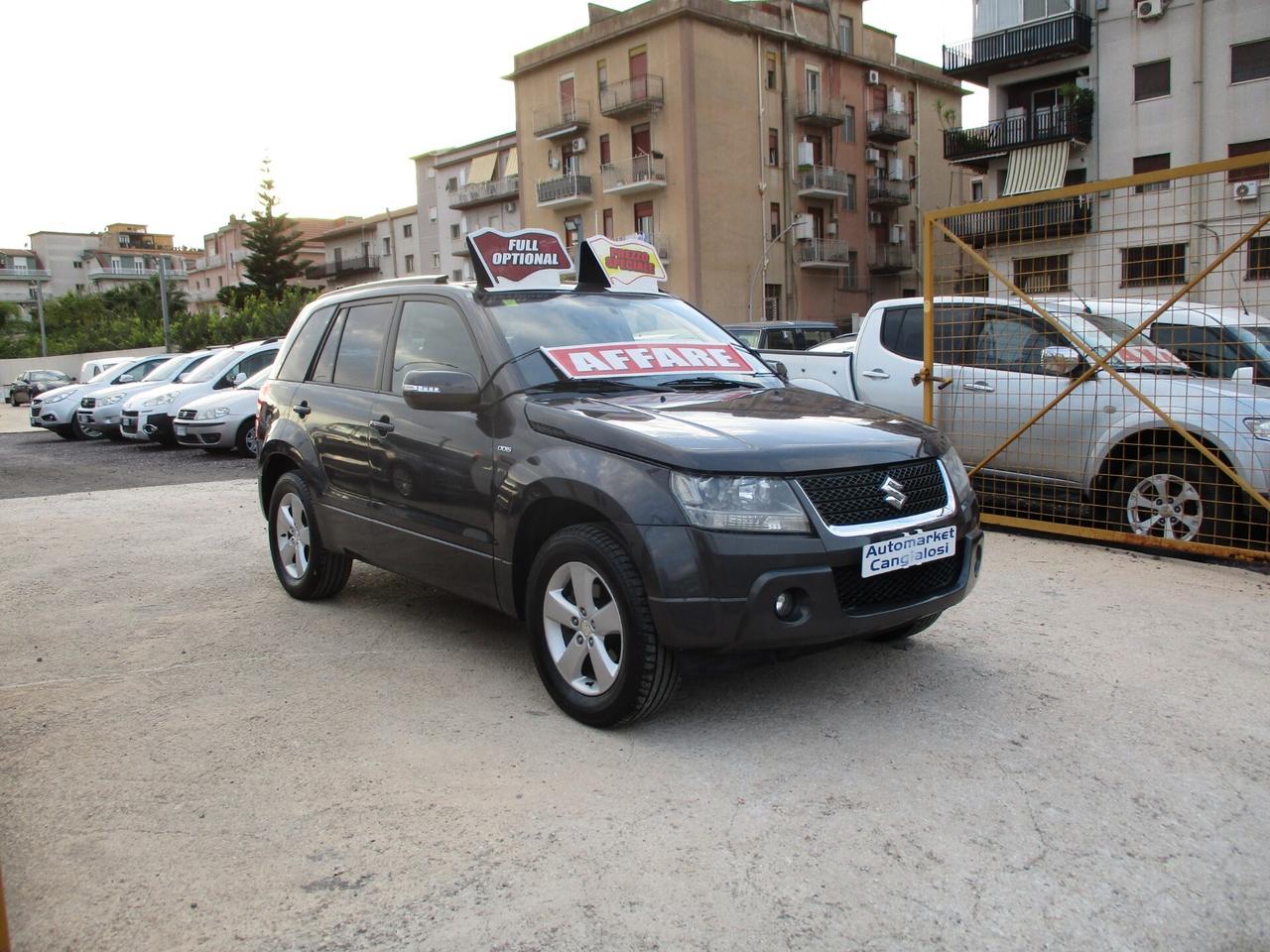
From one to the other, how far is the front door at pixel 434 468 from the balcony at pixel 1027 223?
14.9 feet

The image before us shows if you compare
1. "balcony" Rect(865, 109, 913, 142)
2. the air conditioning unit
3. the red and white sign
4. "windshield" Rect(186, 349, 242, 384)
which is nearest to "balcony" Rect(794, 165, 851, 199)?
"balcony" Rect(865, 109, 913, 142)

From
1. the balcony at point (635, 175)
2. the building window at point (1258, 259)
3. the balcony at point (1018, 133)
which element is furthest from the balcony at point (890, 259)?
the building window at point (1258, 259)

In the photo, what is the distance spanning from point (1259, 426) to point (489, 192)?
156ft

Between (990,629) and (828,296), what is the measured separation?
135 ft

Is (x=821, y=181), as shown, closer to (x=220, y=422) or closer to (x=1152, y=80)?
(x=1152, y=80)

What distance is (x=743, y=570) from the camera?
3439mm

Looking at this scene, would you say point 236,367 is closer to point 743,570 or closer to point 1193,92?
point 743,570

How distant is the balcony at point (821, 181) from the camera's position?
4259 cm

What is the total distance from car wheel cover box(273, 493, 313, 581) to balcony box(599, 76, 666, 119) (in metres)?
36.2

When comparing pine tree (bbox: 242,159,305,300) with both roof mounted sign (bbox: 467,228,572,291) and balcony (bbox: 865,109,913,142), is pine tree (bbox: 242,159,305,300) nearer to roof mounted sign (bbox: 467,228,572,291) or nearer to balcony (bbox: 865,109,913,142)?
balcony (bbox: 865,109,913,142)

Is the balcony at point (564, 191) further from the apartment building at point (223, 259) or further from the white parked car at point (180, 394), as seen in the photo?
the apartment building at point (223, 259)

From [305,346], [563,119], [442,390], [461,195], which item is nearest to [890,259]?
[563,119]

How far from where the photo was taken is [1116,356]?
682 cm

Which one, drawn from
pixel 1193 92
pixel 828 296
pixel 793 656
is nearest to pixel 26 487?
pixel 793 656
